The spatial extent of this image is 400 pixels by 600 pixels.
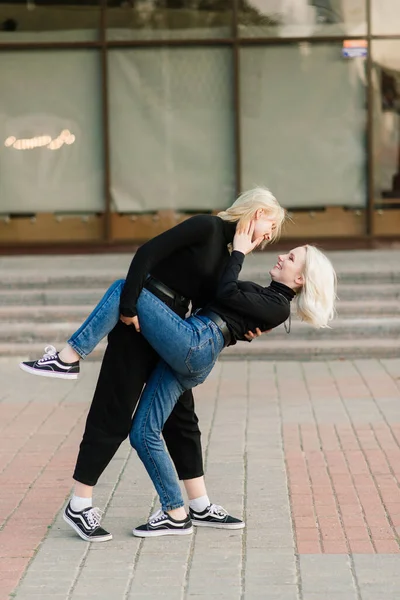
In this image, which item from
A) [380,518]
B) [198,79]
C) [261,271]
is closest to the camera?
[380,518]

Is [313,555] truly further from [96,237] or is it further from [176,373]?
[96,237]

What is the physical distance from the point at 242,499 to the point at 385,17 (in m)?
10.1

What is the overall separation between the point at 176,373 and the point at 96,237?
33.1ft

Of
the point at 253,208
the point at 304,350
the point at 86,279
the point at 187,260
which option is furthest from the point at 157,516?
the point at 86,279

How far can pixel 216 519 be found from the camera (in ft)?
18.5

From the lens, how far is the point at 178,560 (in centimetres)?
511

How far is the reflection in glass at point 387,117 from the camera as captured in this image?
591 inches

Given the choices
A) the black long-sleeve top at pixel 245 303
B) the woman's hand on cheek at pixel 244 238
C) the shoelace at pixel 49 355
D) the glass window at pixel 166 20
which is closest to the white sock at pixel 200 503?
the black long-sleeve top at pixel 245 303

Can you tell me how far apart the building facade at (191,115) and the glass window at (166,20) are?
0.06ft

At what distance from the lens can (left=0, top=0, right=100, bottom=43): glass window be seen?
14961mm

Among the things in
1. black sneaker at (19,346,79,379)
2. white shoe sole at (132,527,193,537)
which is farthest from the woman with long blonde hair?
white shoe sole at (132,527,193,537)

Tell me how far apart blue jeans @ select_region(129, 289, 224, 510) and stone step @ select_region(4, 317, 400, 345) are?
563 cm

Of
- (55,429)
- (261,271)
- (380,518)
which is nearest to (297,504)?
(380,518)

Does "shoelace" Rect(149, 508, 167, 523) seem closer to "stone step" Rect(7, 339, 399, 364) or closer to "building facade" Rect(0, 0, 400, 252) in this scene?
"stone step" Rect(7, 339, 399, 364)
